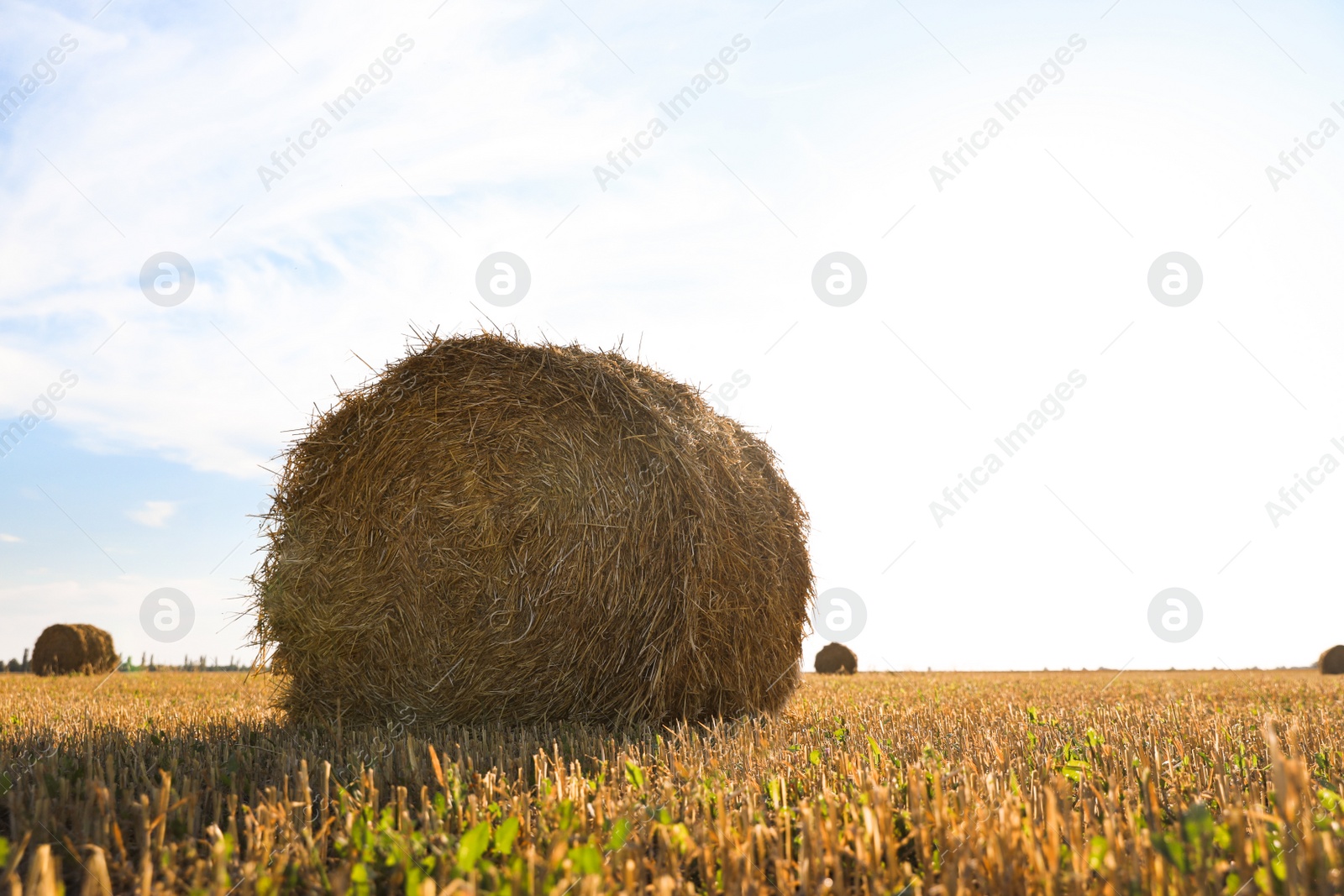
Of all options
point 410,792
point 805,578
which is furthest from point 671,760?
point 805,578

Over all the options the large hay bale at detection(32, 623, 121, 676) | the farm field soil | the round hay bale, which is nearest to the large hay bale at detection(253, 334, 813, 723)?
the farm field soil

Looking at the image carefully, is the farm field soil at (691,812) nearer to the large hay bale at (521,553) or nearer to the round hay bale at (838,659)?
the large hay bale at (521,553)

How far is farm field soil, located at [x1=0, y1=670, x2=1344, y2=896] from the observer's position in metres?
1.98

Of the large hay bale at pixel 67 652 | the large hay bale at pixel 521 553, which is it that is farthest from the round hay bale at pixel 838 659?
the large hay bale at pixel 67 652

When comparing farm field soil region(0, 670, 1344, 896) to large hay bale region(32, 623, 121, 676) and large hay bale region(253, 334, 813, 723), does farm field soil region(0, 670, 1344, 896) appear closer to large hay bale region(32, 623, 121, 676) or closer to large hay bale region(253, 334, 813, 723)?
large hay bale region(253, 334, 813, 723)

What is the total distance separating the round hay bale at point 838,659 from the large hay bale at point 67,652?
1226 centimetres

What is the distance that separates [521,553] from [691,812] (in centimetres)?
278

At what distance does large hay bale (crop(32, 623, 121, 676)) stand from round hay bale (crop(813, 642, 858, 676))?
483 inches

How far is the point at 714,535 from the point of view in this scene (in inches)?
205

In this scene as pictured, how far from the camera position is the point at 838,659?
1509cm

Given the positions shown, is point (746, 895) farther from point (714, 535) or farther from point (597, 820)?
point (714, 535)


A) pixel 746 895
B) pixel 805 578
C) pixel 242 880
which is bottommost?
pixel 746 895

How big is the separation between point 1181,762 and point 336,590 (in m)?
4.80

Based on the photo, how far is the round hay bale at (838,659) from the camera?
49.4 feet
